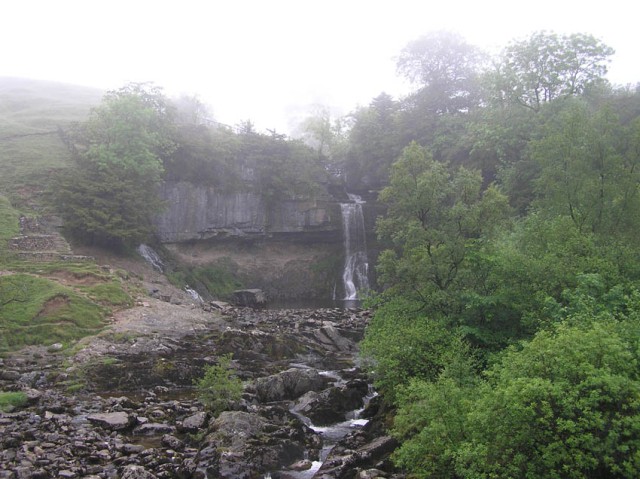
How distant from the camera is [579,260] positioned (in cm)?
1457

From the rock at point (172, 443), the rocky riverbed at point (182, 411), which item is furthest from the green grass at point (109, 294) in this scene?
the rock at point (172, 443)

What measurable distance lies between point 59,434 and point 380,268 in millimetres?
11865

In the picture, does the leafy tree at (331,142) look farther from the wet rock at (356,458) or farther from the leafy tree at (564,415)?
the leafy tree at (564,415)

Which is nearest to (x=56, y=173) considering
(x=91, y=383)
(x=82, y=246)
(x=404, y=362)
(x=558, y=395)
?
(x=82, y=246)

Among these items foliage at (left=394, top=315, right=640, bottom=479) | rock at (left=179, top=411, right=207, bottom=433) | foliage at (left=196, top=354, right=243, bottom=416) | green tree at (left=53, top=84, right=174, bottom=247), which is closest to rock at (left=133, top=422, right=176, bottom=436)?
rock at (left=179, top=411, right=207, bottom=433)

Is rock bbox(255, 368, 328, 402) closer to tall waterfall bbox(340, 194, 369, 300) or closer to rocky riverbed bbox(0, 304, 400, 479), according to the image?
rocky riverbed bbox(0, 304, 400, 479)

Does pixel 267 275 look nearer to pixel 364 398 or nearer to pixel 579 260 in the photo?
pixel 364 398

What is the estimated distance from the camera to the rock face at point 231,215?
51.0 meters

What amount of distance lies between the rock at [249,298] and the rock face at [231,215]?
8412mm

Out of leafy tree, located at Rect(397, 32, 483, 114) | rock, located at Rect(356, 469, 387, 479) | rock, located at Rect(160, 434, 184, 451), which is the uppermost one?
leafy tree, located at Rect(397, 32, 483, 114)

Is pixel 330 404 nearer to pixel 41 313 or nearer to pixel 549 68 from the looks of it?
pixel 41 313

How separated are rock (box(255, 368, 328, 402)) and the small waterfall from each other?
27.5 meters

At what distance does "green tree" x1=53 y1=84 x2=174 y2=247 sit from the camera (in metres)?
39.3

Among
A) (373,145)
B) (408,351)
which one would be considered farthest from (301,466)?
(373,145)
